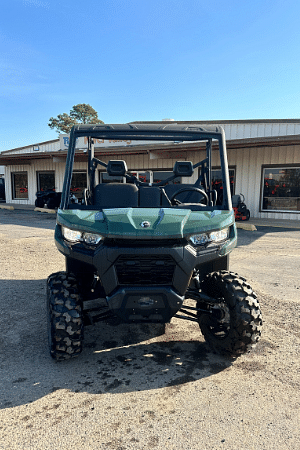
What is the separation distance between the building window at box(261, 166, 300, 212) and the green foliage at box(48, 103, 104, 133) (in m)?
49.8

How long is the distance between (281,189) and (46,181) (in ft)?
49.5

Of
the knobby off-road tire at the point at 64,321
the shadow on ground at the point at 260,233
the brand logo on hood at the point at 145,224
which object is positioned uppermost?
the brand logo on hood at the point at 145,224

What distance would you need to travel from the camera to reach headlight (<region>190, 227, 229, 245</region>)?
2.69 metres

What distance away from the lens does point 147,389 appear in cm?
254

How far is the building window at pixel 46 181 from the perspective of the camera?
22.2 metres

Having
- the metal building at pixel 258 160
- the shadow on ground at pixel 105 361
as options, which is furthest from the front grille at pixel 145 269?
the metal building at pixel 258 160

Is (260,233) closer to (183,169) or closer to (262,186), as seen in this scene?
(262,186)

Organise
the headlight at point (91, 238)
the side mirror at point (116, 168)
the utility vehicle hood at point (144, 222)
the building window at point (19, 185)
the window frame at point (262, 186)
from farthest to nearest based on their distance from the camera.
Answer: the building window at point (19, 185), the window frame at point (262, 186), the side mirror at point (116, 168), the headlight at point (91, 238), the utility vehicle hood at point (144, 222)

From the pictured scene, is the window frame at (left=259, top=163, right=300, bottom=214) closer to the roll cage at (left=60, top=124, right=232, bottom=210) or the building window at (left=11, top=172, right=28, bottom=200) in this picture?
the roll cage at (left=60, top=124, right=232, bottom=210)

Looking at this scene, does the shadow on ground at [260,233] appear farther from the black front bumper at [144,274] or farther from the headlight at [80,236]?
the headlight at [80,236]

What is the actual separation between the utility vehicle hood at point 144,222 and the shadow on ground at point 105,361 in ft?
3.80

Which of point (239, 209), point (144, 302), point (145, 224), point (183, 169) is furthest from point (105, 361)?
point (239, 209)

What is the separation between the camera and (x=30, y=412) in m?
2.28

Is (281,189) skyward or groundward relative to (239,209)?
skyward
